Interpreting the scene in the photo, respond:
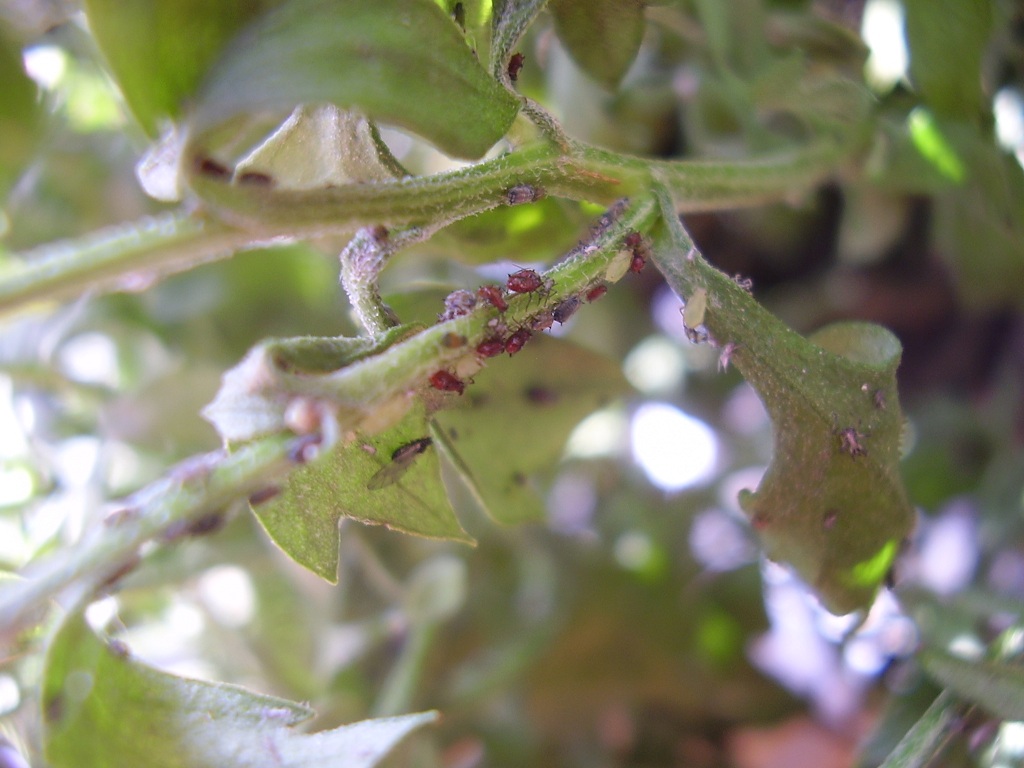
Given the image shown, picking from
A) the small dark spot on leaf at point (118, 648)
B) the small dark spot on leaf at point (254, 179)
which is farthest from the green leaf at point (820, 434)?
the small dark spot on leaf at point (118, 648)

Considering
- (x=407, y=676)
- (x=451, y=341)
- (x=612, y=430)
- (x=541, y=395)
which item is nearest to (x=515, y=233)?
(x=541, y=395)

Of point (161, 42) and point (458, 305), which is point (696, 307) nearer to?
point (458, 305)

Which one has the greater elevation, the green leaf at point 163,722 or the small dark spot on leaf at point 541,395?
the small dark spot on leaf at point 541,395

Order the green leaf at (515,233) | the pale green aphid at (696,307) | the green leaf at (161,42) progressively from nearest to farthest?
the green leaf at (161,42)
the pale green aphid at (696,307)
the green leaf at (515,233)

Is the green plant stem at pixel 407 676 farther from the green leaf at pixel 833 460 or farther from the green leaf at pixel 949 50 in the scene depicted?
the green leaf at pixel 949 50

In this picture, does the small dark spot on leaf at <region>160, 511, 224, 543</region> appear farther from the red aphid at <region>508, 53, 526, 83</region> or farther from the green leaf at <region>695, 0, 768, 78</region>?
the green leaf at <region>695, 0, 768, 78</region>

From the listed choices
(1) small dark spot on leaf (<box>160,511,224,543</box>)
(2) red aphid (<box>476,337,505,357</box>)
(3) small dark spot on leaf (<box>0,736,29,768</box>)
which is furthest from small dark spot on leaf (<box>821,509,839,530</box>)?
(3) small dark spot on leaf (<box>0,736,29,768</box>)

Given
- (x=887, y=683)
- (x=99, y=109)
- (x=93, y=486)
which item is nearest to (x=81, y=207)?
(x=99, y=109)

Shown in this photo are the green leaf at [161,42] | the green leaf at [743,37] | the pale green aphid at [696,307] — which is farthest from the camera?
the green leaf at [743,37]
